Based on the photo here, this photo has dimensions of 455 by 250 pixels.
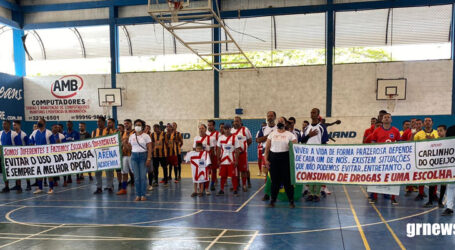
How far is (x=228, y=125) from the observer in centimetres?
952

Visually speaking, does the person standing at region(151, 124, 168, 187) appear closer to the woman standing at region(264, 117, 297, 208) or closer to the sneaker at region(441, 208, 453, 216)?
the woman standing at region(264, 117, 297, 208)

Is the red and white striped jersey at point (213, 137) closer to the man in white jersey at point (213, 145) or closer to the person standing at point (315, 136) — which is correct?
the man in white jersey at point (213, 145)

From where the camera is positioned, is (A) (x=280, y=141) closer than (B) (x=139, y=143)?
Yes

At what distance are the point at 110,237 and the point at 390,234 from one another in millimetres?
4450

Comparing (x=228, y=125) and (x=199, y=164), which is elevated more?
(x=228, y=125)

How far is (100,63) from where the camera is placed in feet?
65.7

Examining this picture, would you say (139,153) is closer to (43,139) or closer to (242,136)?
(242,136)

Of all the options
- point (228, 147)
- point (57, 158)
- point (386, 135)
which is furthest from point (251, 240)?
point (57, 158)

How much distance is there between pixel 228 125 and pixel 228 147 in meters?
0.64

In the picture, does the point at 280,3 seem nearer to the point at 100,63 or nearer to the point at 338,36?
the point at 338,36

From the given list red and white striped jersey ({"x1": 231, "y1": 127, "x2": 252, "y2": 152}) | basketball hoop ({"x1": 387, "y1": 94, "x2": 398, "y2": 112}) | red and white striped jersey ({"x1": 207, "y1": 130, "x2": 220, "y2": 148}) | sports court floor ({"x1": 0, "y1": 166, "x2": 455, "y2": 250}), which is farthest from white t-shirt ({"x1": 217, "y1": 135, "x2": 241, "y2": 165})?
basketball hoop ({"x1": 387, "y1": 94, "x2": 398, "y2": 112})

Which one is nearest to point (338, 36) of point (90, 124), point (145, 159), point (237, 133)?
point (237, 133)

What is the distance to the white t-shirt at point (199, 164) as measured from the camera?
9.10 m

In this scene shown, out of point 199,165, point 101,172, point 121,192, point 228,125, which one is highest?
point 228,125
